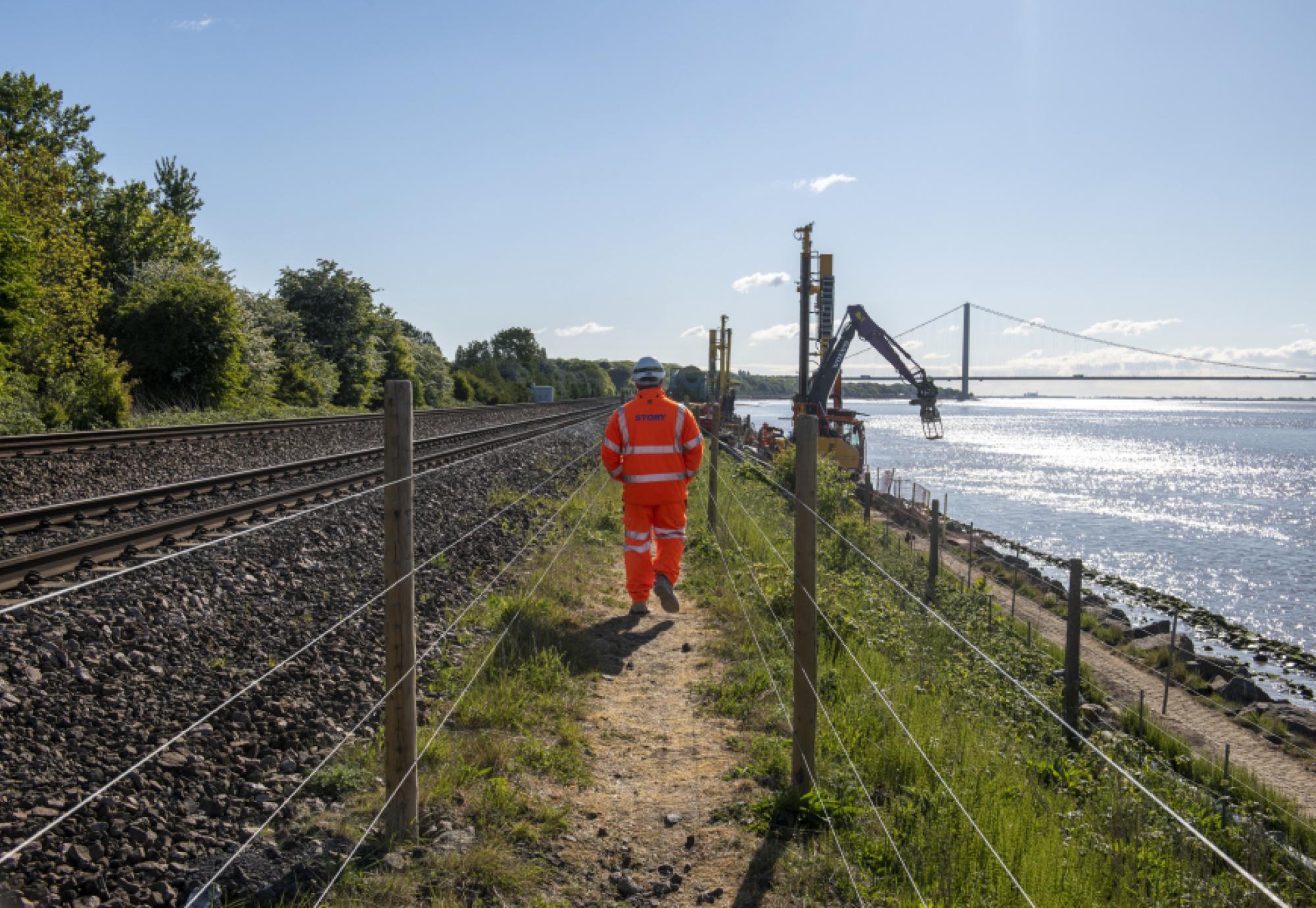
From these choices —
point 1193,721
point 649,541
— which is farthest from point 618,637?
point 1193,721

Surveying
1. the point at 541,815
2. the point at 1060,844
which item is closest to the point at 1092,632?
the point at 1060,844

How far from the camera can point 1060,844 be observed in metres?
4.13

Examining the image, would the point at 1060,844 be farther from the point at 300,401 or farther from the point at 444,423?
the point at 300,401

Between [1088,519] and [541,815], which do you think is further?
[1088,519]

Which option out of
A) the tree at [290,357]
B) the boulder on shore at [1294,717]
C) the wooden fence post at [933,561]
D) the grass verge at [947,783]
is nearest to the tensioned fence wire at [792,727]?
the grass verge at [947,783]

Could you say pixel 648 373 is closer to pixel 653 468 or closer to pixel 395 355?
pixel 653 468

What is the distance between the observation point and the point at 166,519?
359 inches

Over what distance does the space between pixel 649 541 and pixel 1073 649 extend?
4045mm

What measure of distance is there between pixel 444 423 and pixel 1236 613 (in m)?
22.5

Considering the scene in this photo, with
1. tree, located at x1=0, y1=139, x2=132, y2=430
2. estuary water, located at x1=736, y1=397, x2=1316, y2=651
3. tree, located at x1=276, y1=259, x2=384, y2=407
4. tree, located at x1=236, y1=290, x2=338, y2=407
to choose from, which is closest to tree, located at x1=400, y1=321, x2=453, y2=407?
tree, located at x1=276, y1=259, x2=384, y2=407

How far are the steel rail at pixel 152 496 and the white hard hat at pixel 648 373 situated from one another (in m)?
6.10

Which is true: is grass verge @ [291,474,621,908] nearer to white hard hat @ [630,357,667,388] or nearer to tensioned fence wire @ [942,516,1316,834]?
white hard hat @ [630,357,667,388]

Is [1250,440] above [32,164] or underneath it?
underneath

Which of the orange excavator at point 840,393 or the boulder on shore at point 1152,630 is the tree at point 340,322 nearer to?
the orange excavator at point 840,393
